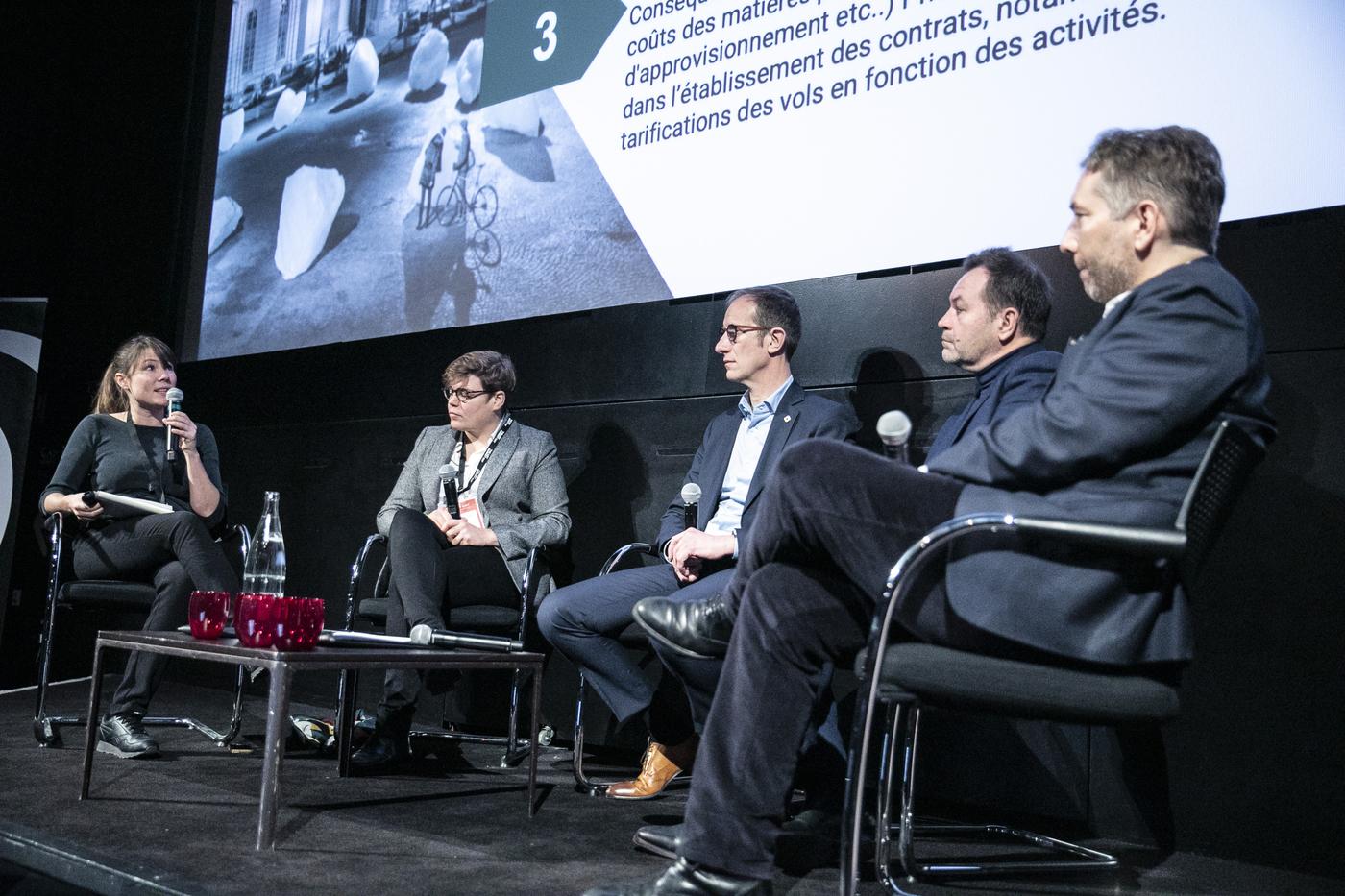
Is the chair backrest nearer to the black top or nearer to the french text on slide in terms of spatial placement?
the french text on slide

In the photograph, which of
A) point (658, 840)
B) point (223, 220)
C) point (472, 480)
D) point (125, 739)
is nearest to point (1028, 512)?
point (658, 840)

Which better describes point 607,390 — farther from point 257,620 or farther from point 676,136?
point 257,620

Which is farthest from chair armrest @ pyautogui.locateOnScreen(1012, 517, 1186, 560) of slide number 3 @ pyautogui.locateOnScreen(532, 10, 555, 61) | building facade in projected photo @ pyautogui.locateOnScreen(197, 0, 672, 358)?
slide number 3 @ pyautogui.locateOnScreen(532, 10, 555, 61)

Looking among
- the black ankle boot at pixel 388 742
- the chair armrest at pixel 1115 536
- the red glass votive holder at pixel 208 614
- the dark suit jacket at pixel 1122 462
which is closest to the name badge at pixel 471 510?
the black ankle boot at pixel 388 742

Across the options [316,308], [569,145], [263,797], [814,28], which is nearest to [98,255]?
[316,308]

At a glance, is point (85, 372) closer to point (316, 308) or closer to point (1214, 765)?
point (316, 308)

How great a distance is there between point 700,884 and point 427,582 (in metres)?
1.70

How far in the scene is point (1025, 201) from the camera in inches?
112

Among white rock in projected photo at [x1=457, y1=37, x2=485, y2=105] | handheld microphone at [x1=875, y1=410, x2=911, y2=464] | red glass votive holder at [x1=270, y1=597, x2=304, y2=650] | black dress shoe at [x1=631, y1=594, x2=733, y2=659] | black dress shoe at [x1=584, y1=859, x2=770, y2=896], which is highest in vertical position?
white rock in projected photo at [x1=457, y1=37, x2=485, y2=105]

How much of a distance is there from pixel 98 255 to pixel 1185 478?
17.4 ft

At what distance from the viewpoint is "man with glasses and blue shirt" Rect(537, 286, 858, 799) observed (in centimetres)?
281

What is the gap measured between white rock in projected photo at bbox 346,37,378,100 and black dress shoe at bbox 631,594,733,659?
3.57 meters

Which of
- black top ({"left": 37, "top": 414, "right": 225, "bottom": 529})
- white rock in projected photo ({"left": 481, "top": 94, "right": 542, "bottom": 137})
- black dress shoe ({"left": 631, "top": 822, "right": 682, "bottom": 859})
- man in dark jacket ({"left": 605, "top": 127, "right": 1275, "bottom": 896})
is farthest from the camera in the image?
white rock in projected photo ({"left": 481, "top": 94, "right": 542, "bottom": 137})

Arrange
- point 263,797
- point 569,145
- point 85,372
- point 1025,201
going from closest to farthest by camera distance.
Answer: point 263,797, point 1025,201, point 569,145, point 85,372
